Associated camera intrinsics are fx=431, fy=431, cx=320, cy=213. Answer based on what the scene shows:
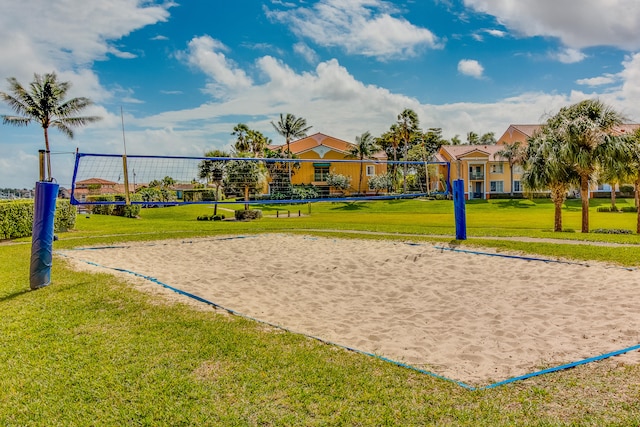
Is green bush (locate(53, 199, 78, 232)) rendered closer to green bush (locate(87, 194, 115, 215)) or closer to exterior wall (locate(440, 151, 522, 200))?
green bush (locate(87, 194, 115, 215))

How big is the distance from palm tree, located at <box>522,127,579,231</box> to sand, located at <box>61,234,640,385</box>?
10487 mm

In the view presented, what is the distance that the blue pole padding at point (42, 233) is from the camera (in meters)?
5.93

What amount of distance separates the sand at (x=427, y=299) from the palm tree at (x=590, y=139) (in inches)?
391

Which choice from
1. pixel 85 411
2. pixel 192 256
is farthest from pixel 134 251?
pixel 85 411

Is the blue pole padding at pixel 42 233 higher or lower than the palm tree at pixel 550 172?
lower

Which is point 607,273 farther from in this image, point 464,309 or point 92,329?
point 92,329

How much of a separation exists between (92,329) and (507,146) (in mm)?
46605

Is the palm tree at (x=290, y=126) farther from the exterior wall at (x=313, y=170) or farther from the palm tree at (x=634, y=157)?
the palm tree at (x=634, y=157)

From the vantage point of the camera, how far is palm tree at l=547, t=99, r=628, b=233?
1507 cm

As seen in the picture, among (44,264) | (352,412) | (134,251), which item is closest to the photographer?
(352,412)

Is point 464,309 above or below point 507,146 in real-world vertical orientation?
below

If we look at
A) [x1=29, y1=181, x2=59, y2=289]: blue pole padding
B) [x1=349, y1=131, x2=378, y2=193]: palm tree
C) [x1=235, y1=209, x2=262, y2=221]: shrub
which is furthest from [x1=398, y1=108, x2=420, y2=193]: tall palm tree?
[x1=29, y1=181, x2=59, y2=289]: blue pole padding

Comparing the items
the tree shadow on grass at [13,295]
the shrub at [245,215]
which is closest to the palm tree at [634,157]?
the tree shadow on grass at [13,295]

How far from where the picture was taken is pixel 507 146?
147 ft
